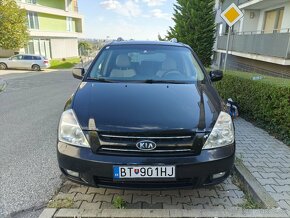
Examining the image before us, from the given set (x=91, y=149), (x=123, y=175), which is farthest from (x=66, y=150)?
(x=123, y=175)

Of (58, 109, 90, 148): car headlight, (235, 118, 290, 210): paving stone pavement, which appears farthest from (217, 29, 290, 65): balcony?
(58, 109, 90, 148): car headlight

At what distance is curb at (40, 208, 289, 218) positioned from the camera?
2.47m

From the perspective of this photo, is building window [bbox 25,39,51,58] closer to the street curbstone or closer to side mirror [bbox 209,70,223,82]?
side mirror [bbox 209,70,223,82]

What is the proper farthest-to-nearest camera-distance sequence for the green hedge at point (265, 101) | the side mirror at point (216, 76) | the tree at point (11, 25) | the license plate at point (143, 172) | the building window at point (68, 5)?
the building window at point (68, 5) < the tree at point (11, 25) < the green hedge at point (265, 101) < the side mirror at point (216, 76) < the license plate at point (143, 172)

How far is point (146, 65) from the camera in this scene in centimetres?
361

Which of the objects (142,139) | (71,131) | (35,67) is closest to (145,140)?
(142,139)

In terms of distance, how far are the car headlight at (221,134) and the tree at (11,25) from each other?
75.3ft

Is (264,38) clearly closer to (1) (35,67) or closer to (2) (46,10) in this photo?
(1) (35,67)

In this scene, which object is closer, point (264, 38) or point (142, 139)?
point (142, 139)

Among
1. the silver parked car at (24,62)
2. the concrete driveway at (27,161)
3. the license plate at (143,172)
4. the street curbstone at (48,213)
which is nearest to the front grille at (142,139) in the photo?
the license plate at (143,172)

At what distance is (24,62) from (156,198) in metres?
22.5

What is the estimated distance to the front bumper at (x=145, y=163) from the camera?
2283 mm

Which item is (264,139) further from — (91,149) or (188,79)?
(91,149)

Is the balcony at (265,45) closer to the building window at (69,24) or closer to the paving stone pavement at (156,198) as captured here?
the paving stone pavement at (156,198)
